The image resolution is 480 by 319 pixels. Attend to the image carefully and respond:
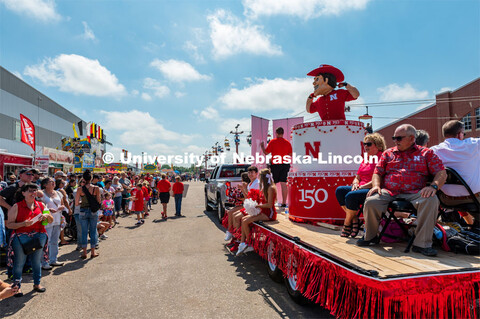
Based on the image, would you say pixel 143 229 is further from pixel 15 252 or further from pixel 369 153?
pixel 369 153

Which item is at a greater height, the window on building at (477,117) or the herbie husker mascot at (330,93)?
the window on building at (477,117)

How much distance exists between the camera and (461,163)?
326 cm

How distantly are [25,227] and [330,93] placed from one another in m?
5.52

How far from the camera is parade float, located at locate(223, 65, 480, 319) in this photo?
85.4 inches

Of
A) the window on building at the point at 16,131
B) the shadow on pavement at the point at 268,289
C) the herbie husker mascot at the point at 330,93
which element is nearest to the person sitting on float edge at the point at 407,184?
the shadow on pavement at the point at 268,289

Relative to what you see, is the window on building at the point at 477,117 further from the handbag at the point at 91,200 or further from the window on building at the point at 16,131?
the window on building at the point at 16,131

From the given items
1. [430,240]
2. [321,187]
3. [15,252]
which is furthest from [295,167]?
[15,252]

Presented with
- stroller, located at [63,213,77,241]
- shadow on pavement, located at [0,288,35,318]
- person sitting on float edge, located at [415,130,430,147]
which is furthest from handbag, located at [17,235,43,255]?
person sitting on float edge, located at [415,130,430,147]

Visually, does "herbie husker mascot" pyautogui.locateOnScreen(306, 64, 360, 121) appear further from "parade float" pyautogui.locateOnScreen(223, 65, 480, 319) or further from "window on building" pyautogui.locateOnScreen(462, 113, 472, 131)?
"window on building" pyautogui.locateOnScreen(462, 113, 472, 131)

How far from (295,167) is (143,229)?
651cm

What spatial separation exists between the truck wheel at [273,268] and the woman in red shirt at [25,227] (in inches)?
139

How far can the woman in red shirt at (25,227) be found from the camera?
4.10 meters

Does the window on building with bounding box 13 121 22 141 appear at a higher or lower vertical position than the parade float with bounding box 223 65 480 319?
higher

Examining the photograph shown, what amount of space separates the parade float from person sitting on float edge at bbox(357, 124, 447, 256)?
26 cm
